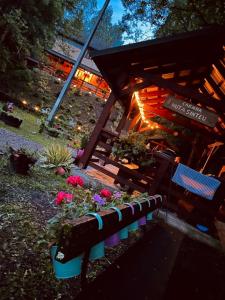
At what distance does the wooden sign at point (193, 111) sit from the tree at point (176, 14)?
6571 mm

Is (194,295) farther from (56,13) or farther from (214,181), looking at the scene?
(56,13)

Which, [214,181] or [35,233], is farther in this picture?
[214,181]

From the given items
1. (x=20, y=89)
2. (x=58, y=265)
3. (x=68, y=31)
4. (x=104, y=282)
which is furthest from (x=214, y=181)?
(x=68, y=31)

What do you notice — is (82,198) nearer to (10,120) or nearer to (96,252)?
(96,252)

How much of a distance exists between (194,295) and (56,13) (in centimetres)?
2562

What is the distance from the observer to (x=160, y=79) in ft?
29.9

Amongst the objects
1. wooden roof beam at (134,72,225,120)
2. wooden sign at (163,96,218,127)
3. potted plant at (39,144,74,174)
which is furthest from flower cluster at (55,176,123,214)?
wooden roof beam at (134,72,225,120)

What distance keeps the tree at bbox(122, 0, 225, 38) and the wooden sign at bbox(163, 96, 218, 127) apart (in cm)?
657

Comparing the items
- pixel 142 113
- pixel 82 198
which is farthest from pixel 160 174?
pixel 142 113

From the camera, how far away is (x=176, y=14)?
15.9m

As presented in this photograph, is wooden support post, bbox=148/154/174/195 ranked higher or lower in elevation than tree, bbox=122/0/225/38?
lower

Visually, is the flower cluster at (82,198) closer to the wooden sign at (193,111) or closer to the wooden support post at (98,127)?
the wooden support post at (98,127)

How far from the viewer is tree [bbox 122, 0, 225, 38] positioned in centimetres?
1359

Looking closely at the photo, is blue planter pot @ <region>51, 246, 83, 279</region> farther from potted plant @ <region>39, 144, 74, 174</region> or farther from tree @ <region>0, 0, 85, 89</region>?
tree @ <region>0, 0, 85, 89</region>
